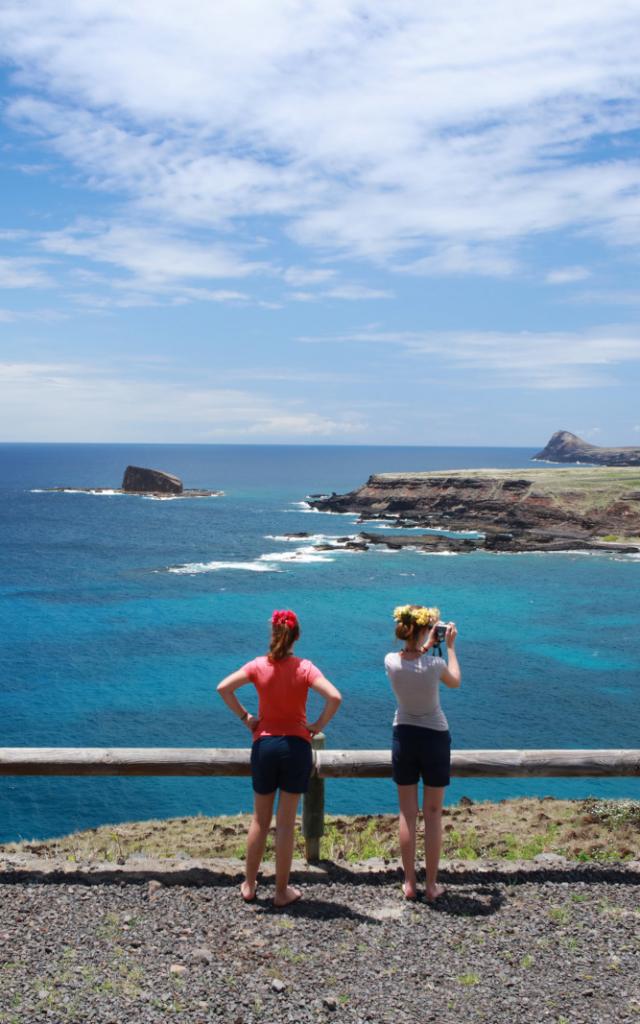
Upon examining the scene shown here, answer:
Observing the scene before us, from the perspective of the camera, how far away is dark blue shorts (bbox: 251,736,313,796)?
273 inches

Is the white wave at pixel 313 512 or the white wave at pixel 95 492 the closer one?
the white wave at pixel 313 512

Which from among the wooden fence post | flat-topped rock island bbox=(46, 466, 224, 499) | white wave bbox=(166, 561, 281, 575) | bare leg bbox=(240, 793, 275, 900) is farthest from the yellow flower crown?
flat-topped rock island bbox=(46, 466, 224, 499)

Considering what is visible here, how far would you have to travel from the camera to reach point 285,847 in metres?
7.04

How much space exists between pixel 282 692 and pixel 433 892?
227 cm

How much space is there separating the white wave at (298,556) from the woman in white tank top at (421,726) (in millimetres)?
63650

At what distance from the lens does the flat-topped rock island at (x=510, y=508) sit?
269ft

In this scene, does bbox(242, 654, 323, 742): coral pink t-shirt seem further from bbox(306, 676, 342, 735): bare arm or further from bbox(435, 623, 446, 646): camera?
bbox(435, 623, 446, 646): camera

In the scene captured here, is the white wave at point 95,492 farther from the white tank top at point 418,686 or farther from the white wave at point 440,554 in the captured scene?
the white tank top at point 418,686

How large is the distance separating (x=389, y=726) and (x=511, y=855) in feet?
73.6

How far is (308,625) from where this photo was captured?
47094 millimetres

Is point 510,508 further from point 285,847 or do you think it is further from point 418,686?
point 285,847

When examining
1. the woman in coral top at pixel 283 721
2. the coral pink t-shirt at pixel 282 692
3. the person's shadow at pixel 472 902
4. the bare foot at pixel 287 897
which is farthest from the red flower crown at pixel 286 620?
the person's shadow at pixel 472 902

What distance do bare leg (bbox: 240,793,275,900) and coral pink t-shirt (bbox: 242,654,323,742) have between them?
25.0 inches

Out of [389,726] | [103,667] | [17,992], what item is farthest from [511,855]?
[103,667]
